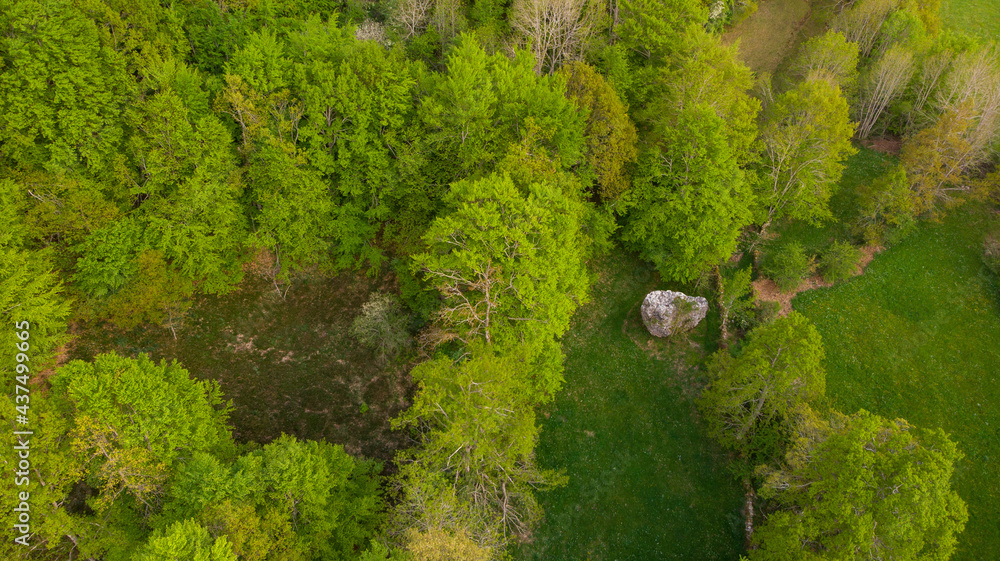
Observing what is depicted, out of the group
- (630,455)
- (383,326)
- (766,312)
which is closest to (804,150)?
(766,312)

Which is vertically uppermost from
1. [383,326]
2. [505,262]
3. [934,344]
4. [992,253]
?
[992,253]

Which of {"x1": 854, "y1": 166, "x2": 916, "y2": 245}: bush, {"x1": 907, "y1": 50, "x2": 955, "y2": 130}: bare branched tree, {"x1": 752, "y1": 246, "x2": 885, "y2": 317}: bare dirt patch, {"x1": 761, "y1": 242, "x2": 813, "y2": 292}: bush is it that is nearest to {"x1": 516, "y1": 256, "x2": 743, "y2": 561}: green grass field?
{"x1": 752, "y1": 246, "x2": 885, "y2": 317}: bare dirt patch

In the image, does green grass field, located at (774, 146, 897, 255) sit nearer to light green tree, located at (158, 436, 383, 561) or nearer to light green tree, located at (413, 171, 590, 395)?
light green tree, located at (413, 171, 590, 395)

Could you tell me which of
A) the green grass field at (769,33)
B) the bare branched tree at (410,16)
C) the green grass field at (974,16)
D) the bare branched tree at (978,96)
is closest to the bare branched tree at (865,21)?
the green grass field at (769,33)

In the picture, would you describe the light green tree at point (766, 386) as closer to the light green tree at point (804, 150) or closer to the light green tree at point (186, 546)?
the light green tree at point (804, 150)

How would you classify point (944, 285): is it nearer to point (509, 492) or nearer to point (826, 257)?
point (826, 257)

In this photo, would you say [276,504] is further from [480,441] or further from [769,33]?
[769,33]
